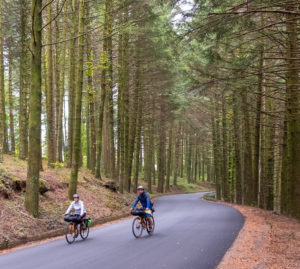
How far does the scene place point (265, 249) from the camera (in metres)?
8.28

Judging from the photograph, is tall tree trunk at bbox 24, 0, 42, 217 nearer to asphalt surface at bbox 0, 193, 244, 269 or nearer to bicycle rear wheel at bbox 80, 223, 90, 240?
bicycle rear wheel at bbox 80, 223, 90, 240

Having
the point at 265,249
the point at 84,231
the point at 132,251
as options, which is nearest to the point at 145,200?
the point at 84,231

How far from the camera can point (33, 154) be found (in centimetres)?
1220

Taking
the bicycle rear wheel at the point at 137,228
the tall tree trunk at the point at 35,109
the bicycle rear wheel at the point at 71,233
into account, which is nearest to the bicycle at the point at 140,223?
the bicycle rear wheel at the point at 137,228

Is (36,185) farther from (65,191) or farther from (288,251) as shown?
(288,251)

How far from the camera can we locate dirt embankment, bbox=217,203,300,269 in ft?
22.7

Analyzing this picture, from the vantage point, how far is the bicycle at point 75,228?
33.8 feet

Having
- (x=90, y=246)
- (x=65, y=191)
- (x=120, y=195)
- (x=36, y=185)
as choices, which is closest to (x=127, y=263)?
(x=90, y=246)

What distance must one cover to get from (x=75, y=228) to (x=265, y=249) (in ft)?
19.4

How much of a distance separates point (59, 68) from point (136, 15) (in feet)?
29.9

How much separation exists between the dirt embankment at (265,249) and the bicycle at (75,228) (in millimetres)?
4950

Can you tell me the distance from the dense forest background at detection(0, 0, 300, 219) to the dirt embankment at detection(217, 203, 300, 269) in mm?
3243

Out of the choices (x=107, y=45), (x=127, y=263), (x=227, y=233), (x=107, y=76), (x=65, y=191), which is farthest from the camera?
(x=107, y=76)

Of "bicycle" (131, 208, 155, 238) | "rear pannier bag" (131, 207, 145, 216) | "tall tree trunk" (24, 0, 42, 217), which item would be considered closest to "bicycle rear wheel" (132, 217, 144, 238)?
"bicycle" (131, 208, 155, 238)
